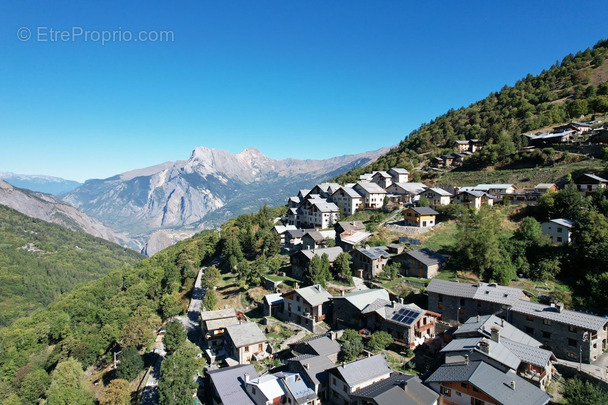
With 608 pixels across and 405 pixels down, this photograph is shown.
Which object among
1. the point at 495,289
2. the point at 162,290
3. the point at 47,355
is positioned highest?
the point at 495,289

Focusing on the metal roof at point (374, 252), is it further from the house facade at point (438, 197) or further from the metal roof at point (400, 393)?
the metal roof at point (400, 393)

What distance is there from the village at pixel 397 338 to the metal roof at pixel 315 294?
0.44 feet

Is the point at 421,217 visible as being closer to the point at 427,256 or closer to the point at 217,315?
the point at 427,256

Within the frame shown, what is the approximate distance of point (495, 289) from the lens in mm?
35500

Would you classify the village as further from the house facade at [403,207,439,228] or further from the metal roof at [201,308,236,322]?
the house facade at [403,207,439,228]

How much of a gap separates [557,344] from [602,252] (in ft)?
49.2

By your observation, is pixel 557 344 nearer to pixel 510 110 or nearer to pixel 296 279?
pixel 296 279

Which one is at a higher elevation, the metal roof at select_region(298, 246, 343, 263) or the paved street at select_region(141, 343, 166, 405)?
the metal roof at select_region(298, 246, 343, 263)

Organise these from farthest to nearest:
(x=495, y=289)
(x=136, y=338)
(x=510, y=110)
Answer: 1. (x=510, y=110)
2. (x=136, y=338)
3. (x=495, y=289)

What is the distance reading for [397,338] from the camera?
34.0 meters

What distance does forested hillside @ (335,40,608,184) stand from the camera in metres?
85.1

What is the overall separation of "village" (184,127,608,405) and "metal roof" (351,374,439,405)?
9cm

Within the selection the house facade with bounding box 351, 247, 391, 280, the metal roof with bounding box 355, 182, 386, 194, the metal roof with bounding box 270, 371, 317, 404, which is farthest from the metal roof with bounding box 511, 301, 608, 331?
the metal roof with bounding box 355, 182, 386, 194

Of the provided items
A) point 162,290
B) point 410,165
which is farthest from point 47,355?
point 410,165
